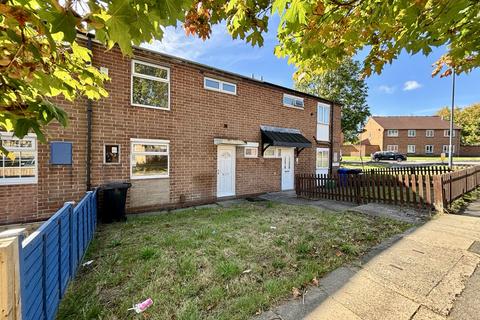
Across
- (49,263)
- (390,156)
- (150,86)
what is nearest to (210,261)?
(49,263)

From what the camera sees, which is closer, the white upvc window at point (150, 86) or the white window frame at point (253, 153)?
the white upvc window at point (150, 86)

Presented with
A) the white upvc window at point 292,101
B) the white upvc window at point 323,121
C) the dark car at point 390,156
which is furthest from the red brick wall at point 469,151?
the white upvc window at point 292,101

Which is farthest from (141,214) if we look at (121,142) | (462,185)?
(462,185)

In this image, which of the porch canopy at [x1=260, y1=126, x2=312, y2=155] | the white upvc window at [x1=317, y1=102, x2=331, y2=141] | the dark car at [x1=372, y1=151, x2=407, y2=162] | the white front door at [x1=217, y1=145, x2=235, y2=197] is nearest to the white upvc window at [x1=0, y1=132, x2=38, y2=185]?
the white front door at [x1=217, y1=145, x2=235, y2=197]

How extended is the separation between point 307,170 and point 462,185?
6.88 m

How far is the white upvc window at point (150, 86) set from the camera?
841 centimetres

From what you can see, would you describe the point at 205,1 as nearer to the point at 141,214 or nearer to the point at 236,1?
the point at 236,1

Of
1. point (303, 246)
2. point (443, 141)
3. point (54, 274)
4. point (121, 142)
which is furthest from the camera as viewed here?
point (443, 141)

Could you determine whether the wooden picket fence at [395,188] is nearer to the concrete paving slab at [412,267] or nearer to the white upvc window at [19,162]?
the concrete paving slab at [412,267]

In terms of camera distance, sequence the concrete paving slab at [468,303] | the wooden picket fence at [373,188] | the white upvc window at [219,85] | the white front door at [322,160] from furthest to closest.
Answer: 1. the white front door at [322,160]
2. the white upvc window at [219,85]
3. the wooden picket fence at [373,188]
4. the concrete paving slab at [468,303]

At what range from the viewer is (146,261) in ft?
13.9

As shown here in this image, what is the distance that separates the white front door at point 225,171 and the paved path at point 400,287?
698cm

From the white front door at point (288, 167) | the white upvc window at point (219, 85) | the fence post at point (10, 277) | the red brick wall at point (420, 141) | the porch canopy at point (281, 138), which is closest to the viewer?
the fence post at point (10, 277)

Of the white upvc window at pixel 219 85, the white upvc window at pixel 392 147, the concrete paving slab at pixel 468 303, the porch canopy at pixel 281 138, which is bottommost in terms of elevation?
the concrete paving slab at pixel 468 303
